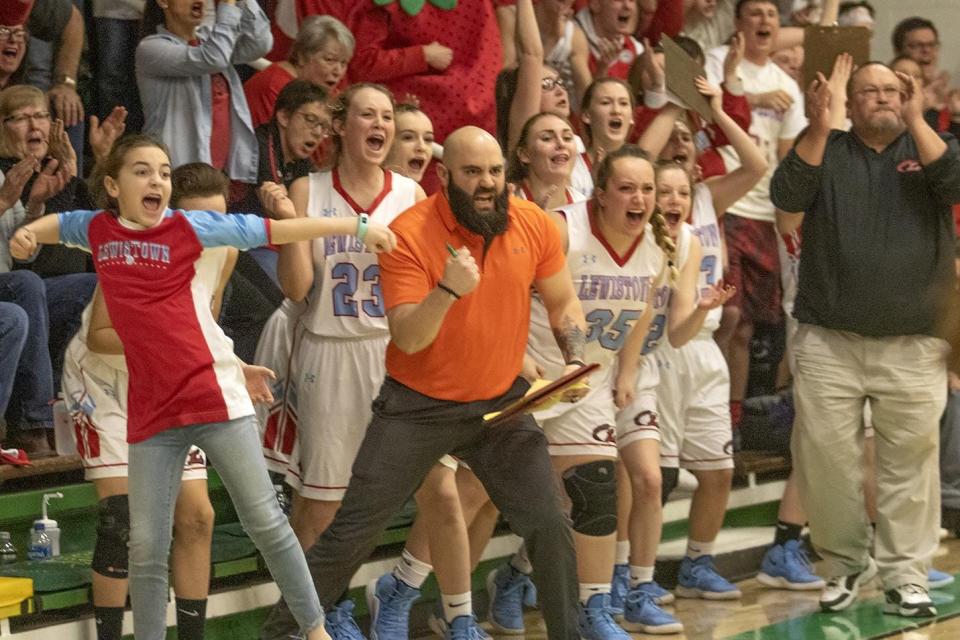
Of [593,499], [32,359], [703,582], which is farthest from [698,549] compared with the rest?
[32,359]

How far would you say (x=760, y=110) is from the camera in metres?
9.26

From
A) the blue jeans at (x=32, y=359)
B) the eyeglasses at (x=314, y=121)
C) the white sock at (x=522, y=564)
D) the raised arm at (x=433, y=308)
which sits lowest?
the white sock at (x=522, y=564)

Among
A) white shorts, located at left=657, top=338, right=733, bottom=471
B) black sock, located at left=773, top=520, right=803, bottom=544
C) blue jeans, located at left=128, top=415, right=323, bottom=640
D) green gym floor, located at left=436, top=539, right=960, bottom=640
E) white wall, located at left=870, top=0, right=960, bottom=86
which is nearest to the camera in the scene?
blue jeans, located at left=128, top=415, right=323, bottom=640

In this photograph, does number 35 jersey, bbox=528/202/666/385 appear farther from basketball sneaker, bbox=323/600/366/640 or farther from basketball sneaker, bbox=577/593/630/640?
basketball sneaker, bbox=323/600/366/640

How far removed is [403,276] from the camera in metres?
5.43

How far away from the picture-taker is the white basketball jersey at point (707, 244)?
7551 mm

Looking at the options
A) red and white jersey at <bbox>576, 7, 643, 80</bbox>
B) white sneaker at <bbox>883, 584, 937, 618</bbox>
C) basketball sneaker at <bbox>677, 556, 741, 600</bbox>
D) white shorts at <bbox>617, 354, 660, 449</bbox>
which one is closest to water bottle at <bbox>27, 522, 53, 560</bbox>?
white shorts at <bbox>617, 354, 660, 449</bbox>

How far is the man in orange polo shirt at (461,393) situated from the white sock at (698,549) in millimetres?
2223

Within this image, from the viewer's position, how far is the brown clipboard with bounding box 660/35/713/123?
24.0 ft

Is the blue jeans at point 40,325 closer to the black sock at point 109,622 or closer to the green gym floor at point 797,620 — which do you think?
the black sock at point 109,622

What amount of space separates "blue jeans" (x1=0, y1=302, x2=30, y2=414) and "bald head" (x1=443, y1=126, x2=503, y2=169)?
174 cm

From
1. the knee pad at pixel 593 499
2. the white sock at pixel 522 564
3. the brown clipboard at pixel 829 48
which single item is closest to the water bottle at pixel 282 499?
the white sock at pixel 522 564

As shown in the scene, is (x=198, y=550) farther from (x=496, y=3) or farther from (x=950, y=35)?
(x=950, y=35)

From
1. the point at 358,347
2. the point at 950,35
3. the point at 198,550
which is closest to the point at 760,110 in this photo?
Answer: the point at 950,35
